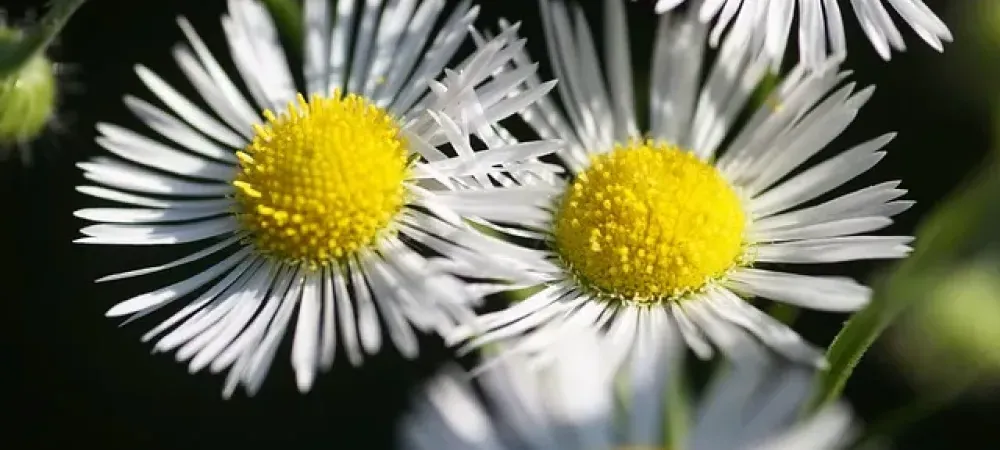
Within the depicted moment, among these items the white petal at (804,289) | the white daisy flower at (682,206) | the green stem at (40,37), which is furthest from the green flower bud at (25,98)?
the white petal at (804,289)

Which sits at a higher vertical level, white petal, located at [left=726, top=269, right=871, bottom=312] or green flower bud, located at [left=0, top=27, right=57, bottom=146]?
green flower bud, located at [left=0, top=27, right=57, bottom=146]

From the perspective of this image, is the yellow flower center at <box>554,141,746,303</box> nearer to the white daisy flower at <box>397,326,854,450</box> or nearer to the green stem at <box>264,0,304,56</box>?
the white daisy flower at <box>397,326,854,450</box>

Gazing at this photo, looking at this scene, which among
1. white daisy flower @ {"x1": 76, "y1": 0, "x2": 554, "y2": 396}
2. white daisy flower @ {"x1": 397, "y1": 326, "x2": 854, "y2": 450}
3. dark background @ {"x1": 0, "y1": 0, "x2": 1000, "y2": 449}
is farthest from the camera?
dark background @ {"x1": 0, "y1": 0, "x2": 1000, "y2": 449}

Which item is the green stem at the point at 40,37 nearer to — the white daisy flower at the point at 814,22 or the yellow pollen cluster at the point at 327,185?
the yellow pollen cluster at the point at 327,185

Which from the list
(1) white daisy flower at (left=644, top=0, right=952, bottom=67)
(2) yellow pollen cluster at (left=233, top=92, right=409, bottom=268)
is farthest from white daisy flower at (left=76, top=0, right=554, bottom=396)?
(1) white daisy flower at (left=644, top=0, right=952, bottom=67)

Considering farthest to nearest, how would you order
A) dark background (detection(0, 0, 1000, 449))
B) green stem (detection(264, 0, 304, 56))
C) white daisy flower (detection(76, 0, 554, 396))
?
dark background (detection(0, 0, 1000, 449)), green stem (detection(264, 0, 304, 56)), white daisy flower (detection(76, 0, 554, 396))

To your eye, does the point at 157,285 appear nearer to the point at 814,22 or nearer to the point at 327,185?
the point at 327,185

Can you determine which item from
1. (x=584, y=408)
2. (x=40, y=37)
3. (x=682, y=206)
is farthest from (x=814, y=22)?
(x=40, y=37)
